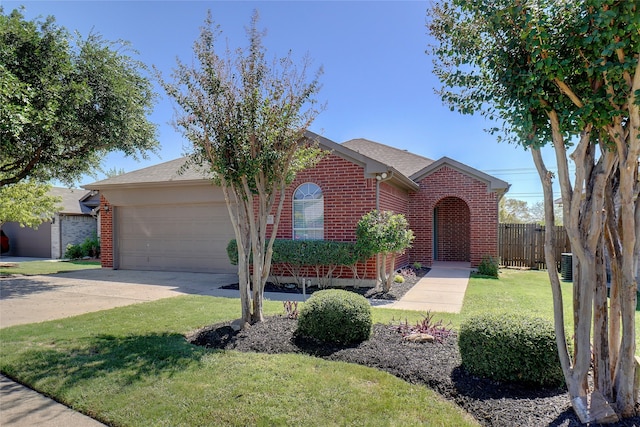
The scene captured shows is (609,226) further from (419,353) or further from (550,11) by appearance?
(419,353)

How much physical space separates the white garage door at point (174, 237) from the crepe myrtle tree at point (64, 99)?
242 centimetres

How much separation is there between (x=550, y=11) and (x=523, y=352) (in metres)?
2.83

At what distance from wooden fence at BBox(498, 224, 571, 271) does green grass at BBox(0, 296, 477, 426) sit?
13329 mm

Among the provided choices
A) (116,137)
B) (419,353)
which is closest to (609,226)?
(419,353)

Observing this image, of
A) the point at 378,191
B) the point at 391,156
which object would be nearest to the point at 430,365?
the point at 378,191

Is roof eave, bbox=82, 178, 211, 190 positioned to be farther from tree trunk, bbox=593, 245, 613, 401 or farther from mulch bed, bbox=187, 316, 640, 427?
tree trunk, bbox=593, 245, 613, 401

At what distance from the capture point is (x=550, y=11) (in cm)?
268

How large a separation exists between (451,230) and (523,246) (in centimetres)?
295

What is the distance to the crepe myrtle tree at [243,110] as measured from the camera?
523 cm

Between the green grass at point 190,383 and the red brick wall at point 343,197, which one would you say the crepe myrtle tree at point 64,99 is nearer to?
the green grass at point 190,383

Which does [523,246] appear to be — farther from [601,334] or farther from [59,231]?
[59,231]

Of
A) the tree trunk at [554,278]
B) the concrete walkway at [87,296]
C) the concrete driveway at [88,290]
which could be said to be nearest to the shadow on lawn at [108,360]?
the concrete walkway at [87,296]

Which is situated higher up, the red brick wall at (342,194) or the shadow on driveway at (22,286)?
the red brick wall at (342,194)

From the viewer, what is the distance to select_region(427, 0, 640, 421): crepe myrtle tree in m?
2.47
